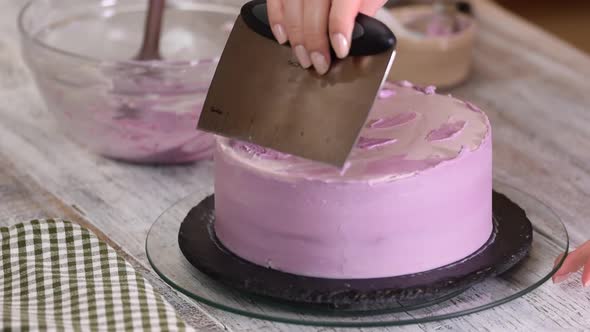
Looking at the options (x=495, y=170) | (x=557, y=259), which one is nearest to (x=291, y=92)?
(x=557, y=259)

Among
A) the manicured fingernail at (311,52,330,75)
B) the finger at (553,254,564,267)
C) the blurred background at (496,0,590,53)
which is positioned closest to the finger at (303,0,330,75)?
the manicured fingernail at (311,52,330,75)

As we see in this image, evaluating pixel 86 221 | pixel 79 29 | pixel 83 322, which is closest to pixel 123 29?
pixel 79 29

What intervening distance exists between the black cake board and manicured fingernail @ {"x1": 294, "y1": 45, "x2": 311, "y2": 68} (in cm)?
19

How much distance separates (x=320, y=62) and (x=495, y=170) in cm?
45

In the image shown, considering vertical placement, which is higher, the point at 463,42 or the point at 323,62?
the point at 323,62

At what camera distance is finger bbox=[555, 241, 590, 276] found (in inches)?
38.5

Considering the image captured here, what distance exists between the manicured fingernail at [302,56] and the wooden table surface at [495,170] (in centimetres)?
23

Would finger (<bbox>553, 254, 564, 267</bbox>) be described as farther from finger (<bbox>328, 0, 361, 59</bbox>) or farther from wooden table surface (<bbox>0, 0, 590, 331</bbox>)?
finger (<bbox>328, 0, 361, 59</bbox>)

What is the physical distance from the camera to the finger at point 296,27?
2.91ft

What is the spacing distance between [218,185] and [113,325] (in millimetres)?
186

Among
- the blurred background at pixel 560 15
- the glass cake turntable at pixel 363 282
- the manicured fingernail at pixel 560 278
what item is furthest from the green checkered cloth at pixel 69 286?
the blurred background at pixel 560 15

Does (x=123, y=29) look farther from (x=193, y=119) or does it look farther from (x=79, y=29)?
(x=193, y=119)

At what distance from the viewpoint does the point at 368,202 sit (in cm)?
89

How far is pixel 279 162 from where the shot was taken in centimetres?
92
